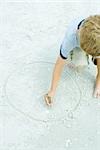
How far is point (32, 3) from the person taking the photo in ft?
8.66

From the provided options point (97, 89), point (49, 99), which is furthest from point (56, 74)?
point (97, 89)

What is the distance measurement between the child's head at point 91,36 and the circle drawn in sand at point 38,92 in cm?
40

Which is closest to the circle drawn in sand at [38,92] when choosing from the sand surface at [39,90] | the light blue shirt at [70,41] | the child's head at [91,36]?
the sand surface at [39,90]

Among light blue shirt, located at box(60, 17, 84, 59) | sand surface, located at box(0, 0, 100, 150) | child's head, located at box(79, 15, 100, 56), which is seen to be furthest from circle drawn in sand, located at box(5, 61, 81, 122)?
child's head, located at box(79, 15, 100, 56)

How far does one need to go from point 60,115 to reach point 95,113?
0.60ft

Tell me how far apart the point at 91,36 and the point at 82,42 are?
→ 2.3 inches

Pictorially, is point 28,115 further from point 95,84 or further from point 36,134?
point 95,84

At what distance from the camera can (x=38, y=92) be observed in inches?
81.6

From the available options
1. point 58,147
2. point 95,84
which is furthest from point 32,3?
point 58,147

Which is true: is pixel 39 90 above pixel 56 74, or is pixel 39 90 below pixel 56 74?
below

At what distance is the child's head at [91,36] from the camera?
171cm

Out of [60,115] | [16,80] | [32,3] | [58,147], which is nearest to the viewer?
[58,147]

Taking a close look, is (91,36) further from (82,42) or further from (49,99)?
(49,99)

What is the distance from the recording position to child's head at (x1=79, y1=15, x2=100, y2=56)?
1.71 metres
